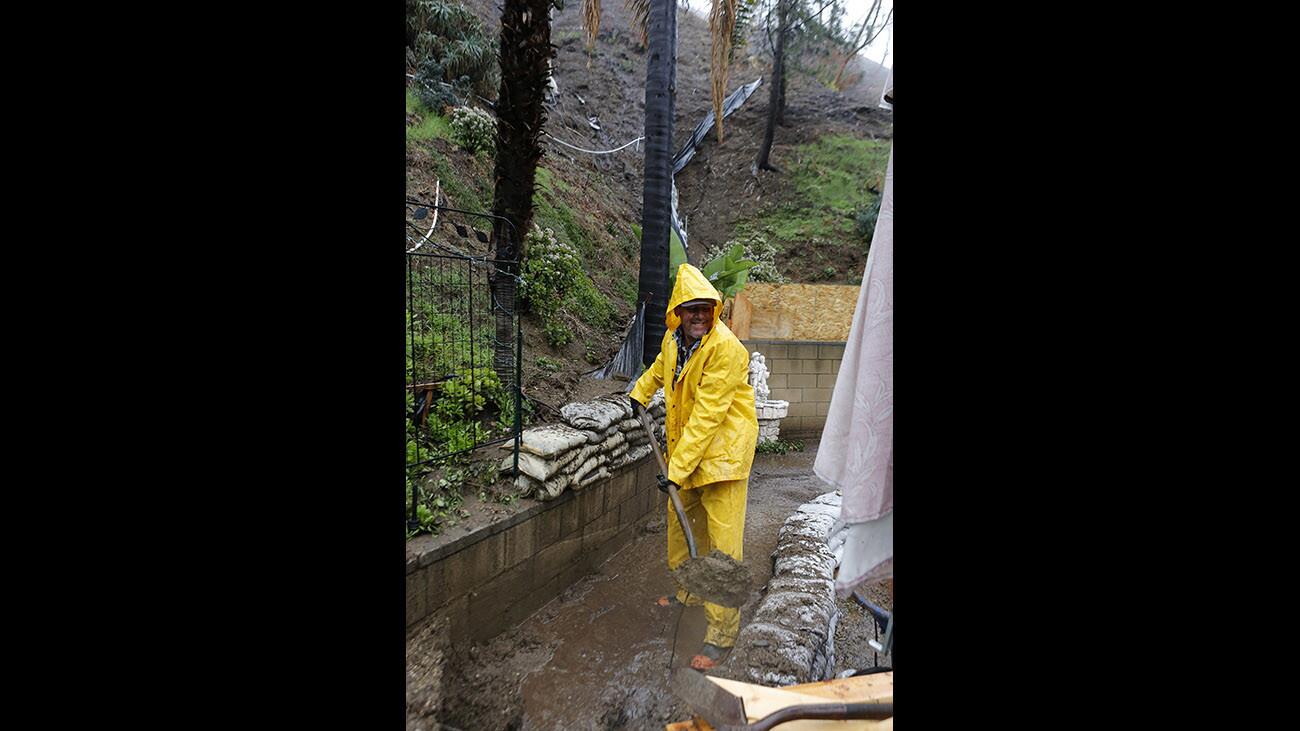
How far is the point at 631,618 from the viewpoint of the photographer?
4.43 m

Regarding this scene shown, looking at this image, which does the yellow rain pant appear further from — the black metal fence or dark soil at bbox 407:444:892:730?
the black metal fence

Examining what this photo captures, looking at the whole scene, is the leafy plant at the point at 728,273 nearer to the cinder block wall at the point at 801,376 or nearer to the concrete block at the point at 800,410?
the cinder block wall at the point at 801,376

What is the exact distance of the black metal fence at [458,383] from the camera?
4316mm

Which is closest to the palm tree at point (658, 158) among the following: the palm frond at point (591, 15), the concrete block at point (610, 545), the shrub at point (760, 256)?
the palm frond at point (591, 15)

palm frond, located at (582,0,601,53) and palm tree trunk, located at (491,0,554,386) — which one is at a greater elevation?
palm frond, located at (582,0,601,53)

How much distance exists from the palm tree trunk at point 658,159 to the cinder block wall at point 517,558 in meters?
2.61

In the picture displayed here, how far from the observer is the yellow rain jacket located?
4.09 metres

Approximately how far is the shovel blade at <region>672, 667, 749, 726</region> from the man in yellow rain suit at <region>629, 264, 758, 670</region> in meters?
2.06

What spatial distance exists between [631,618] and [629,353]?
11.6ft

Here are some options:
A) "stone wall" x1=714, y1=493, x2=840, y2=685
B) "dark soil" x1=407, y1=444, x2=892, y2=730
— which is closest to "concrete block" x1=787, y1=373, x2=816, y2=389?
"dark soil" x1=407, y1=444, x2=892, y2=730

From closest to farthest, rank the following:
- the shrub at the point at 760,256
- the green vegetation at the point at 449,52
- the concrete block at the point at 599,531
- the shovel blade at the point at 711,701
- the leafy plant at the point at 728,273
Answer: the shovel blade at the point at 711,701 → the concrete block at the point at 599,531 → the leafy plant at the point at 728,273 → the green vegetation at the point at 449,52 → the shrub at the point at 760,256

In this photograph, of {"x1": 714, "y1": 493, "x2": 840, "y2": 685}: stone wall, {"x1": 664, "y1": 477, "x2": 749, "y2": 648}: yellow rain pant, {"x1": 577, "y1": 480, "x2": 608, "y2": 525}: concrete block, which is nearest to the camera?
{"x1": 714, "y1": 493, "x2": 840, "y2": 685}: stone wall

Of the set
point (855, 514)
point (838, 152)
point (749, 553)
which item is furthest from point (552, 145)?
point (855, 514)

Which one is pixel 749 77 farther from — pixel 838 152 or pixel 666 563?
pixel 666 563
